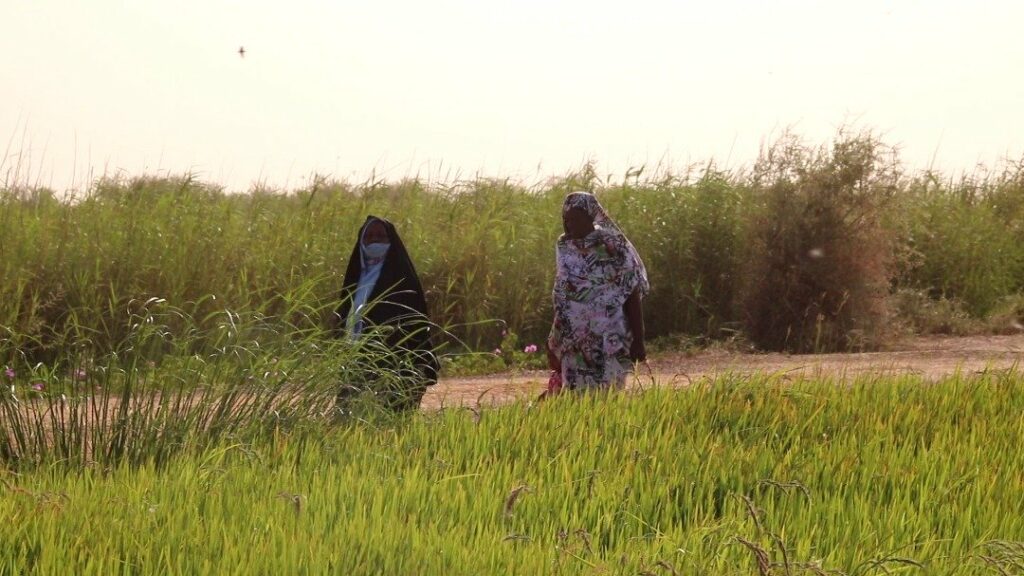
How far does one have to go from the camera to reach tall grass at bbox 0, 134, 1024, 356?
1180 centimetres

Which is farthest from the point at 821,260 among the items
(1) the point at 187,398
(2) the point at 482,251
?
(1) the point at 187,398

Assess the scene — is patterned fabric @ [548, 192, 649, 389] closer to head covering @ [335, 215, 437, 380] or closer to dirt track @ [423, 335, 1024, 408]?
head covering @ [335, 215, 437, 380]

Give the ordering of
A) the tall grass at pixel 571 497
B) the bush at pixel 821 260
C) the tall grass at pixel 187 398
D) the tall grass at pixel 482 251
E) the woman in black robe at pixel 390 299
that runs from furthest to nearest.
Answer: the bush at pixel 821 260 < the tall grass at pixel 482 251 < the woman in black robe at pixel 390 299 < the tall grass at pixel 187 398 < the tall grass at pixel 571 497

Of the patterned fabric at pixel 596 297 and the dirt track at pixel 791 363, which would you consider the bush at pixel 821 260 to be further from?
the patterned fabric at pixel 596 297

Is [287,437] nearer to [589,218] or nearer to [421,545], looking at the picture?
[421,545]

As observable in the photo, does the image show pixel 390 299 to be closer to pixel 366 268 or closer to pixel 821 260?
pixel 366 268

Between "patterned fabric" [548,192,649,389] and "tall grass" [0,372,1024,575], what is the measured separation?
21.1 inches

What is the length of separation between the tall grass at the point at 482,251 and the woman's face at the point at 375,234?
145 inches

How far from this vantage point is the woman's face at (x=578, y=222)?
766cm

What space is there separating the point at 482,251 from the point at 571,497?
8.67m

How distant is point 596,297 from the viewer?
778 centimetres

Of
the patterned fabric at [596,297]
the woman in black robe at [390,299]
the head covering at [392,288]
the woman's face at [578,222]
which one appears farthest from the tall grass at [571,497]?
the woman's face at [578,222]

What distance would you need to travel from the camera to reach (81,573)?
3943 mm

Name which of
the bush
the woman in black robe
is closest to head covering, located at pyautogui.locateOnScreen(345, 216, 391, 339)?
the woman in black robe
